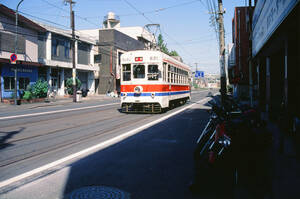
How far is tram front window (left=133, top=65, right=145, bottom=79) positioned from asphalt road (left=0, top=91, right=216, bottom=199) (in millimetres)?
5661

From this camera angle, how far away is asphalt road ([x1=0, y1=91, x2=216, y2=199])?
3760mm

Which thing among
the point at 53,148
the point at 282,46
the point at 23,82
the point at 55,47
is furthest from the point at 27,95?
the point at 282,46

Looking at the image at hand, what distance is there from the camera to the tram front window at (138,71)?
45.0 ft

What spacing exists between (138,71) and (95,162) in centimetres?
912

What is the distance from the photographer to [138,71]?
13773 mm

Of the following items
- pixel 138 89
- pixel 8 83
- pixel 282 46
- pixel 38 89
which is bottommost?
pixel 138 89

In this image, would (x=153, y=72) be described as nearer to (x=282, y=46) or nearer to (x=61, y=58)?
(x=282, y=46)

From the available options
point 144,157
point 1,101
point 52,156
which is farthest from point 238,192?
point 1,101

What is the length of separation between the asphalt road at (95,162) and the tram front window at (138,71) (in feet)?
18.6

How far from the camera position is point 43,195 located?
11.5ft

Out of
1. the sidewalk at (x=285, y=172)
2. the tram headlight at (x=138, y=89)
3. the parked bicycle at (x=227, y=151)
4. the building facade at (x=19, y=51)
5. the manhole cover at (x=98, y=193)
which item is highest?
the building facade at (x=19, y=51)

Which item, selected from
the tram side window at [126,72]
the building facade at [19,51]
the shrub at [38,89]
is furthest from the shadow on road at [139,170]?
the building facade at [19,51]

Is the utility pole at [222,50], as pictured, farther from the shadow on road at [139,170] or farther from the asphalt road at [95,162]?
the shadow on road at [139,170]

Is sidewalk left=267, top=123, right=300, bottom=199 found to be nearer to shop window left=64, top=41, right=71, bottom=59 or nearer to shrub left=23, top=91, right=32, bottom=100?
shrub left=23, top=91, right=32, bottom=100
